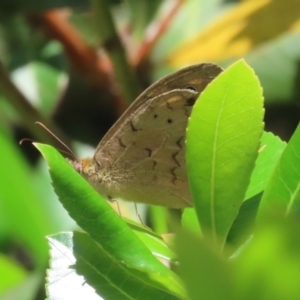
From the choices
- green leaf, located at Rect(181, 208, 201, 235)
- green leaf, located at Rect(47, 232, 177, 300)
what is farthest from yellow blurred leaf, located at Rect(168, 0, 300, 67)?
green leaf, located at Rect(47, 232, 177, 300)

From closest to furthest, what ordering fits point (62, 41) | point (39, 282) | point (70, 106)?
1. point (39, 282)
2. point (62, 41)
3. point (70, 106)

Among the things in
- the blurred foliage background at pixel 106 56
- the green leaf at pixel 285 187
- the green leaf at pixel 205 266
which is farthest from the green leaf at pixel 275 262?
the blurred foliage background at pixel 106 56

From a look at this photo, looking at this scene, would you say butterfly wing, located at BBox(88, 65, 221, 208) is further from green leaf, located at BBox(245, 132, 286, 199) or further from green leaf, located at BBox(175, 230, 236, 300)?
green leaf, located at BBox(175, 230, 236, 300)

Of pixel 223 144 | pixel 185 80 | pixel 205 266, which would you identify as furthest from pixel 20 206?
pixel 205 266

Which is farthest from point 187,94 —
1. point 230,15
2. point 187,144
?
point 230,15

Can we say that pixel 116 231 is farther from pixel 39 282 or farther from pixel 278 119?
pixel 278 119

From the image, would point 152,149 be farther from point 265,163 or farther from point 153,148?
point 265,163
